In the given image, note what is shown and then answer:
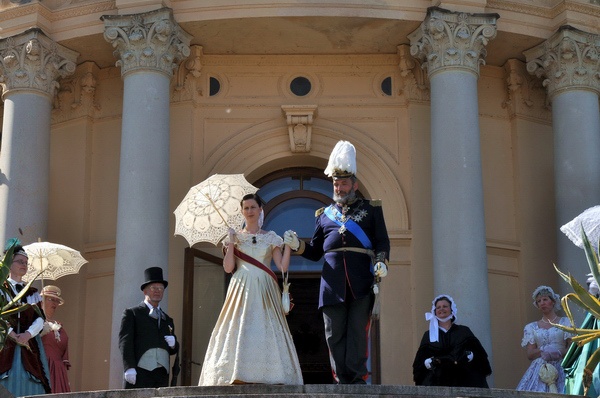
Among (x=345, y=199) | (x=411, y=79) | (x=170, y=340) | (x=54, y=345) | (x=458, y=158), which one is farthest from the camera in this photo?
(x=411, y=79)

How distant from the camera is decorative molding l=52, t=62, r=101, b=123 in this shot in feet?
59.2

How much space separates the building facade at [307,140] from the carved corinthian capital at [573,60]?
27 mm

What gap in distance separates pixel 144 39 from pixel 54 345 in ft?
13.9

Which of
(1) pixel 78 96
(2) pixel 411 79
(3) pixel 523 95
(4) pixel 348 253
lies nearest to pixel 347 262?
(4) pixel 348 253

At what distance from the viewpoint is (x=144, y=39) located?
1650 cm

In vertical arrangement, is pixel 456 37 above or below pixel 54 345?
above

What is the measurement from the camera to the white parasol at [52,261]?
1501cm

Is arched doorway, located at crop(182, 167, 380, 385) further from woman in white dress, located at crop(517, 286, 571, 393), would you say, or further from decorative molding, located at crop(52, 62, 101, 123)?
woman in white dress, located at crop(517, 286, 571, 393)

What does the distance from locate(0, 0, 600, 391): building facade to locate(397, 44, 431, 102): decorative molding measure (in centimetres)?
2

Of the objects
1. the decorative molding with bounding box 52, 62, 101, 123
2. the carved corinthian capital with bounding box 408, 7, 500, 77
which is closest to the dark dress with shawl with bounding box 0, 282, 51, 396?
the decorative molding with bounding box 52, 62, 101, 123

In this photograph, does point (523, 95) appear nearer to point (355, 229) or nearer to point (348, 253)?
point (355, 229)

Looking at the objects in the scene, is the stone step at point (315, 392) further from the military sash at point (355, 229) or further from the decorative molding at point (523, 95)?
the decorative molding at point (523, 95)

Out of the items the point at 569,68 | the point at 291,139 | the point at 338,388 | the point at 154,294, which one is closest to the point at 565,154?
the point at 569,68

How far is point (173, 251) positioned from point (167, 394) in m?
6.87
